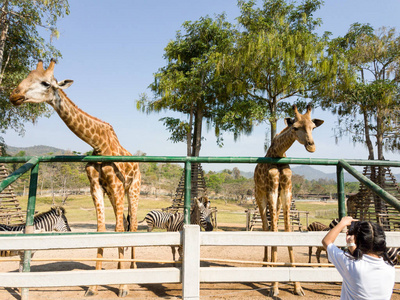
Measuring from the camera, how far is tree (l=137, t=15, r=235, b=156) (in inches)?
703

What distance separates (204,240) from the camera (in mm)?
3227

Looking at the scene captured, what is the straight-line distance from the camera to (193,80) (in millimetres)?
17875

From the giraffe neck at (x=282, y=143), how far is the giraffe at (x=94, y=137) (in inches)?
97.0

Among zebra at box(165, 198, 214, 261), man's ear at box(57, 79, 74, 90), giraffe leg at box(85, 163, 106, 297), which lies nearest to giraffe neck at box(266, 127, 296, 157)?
giraffe leg at box(85, 163, 106, 297)

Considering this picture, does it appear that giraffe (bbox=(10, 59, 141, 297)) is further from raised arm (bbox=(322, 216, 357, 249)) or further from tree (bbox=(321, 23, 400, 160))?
tree (bbox=(321, 23, 400, 160))

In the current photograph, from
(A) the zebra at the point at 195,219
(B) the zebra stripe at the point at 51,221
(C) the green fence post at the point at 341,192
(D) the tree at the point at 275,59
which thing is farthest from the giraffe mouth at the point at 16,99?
(D) the tree at the point at 275,59

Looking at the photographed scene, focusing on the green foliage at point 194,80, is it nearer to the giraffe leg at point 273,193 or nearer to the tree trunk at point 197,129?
the tree trunk at point 197,129

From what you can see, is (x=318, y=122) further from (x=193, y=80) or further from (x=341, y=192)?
(x=193, y=80)

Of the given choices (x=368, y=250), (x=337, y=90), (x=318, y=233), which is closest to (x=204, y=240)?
(x=318, y=233)

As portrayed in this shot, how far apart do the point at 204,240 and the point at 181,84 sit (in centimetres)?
1555

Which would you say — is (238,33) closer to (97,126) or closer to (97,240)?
(97,126)

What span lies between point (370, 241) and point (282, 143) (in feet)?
7.96

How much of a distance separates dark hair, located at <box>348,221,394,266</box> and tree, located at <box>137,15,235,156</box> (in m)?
15.2

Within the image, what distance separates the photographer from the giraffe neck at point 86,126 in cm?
424
